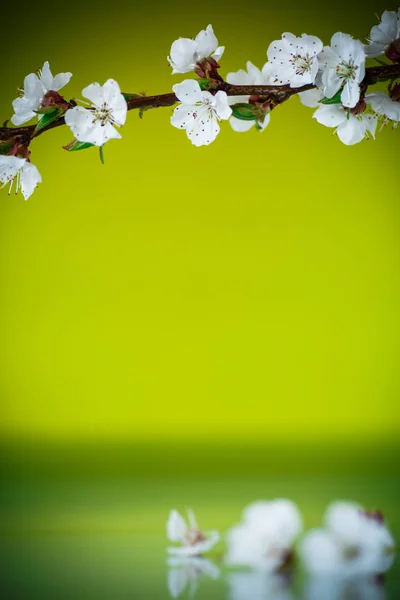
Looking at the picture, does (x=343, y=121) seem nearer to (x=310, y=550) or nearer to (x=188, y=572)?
(x=310, y=550)

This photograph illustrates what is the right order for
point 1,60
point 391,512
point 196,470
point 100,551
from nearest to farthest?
point 100,551, point 391,512, point 196,470, point 1,60

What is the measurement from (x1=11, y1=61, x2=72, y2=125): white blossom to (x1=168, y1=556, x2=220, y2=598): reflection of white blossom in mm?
670

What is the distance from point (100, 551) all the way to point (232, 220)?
6.09ft

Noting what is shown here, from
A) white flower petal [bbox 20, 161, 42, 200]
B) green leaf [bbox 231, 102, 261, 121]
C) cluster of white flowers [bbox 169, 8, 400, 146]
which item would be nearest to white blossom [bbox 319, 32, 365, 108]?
cluster of white flowers [bbox 169, 8, 400, 146]

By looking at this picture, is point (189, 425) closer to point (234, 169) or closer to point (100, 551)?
point (234, 169)

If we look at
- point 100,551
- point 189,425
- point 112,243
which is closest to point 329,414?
point 189,425

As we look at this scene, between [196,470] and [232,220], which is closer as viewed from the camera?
[196,470]

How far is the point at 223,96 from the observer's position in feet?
2.99

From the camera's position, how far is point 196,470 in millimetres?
2604

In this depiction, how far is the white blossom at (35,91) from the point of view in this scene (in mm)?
929

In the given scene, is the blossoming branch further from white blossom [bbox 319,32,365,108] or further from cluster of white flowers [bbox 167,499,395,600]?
cluster of white flowers [bbox 167,499,395,600]

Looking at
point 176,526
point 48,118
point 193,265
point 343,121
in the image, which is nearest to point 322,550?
point 176,526

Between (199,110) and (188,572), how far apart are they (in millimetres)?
669

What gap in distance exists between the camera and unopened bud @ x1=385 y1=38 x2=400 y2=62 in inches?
35.4
